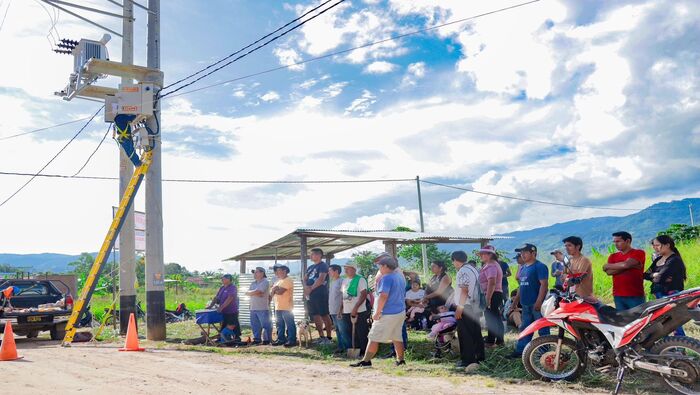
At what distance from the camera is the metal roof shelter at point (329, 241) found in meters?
14.5

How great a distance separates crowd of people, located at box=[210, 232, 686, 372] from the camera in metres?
8.08

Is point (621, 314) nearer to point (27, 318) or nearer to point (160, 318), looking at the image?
point (160, 318)

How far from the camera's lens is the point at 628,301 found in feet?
26.7

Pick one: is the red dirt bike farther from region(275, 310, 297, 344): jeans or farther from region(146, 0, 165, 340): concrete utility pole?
region(146, 0, 165, 340): concrete utility pole

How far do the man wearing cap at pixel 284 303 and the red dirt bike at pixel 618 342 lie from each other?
5.91 meters

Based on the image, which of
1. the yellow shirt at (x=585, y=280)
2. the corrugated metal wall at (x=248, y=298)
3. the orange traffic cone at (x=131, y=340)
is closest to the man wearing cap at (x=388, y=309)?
the yellow shirt at (x=585, y=280)

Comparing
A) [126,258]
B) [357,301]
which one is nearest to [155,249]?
[126,258]

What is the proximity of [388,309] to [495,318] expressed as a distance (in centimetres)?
199

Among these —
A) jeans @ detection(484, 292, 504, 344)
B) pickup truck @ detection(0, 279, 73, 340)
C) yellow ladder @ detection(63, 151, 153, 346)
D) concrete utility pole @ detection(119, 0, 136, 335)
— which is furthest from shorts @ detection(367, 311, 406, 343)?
pickup truck @ detection(0, 279, 73, 340)

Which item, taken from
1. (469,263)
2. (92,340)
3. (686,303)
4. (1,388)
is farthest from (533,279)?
(92,340)

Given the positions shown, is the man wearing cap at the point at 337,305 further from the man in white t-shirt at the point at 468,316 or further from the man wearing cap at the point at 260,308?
the man in white t-shirt at the point at 468,316

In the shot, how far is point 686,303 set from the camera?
648 centimetres

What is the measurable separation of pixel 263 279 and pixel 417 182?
2653 centimetres

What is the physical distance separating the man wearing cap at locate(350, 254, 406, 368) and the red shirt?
2.98 m
